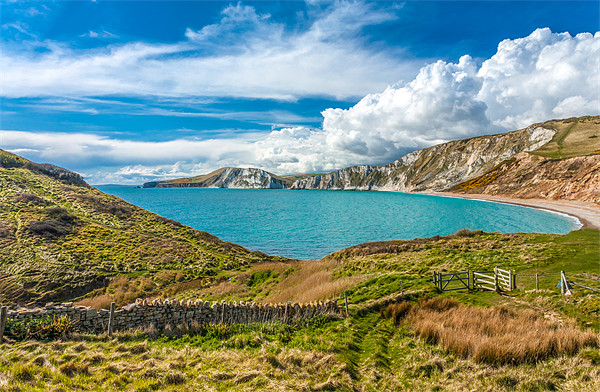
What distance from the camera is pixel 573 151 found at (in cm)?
13250

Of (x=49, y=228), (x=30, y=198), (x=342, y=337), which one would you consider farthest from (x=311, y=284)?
(x=30, y=198)

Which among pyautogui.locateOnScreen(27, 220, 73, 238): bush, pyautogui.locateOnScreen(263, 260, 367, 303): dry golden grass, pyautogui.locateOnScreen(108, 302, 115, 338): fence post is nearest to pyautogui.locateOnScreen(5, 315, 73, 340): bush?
pyautogui.locateOnScreen(108, 302, 115, 338): fence post

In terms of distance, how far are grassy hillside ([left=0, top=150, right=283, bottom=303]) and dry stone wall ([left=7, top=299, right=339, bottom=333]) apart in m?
11.1

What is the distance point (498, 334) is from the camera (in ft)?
33.7

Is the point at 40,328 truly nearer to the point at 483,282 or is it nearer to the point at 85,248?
the point at 483,282

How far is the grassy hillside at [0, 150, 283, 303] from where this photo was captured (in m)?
23.6

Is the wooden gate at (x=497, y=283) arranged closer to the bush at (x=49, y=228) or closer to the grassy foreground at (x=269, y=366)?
the grassy foreground at (x=269, y=366)

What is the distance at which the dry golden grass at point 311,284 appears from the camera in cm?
1936

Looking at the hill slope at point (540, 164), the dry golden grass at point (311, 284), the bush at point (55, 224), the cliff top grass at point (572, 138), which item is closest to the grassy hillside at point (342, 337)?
the dry golden grass at point (311, 284)

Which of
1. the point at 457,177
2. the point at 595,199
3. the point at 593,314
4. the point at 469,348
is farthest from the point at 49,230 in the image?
the point at 457,177

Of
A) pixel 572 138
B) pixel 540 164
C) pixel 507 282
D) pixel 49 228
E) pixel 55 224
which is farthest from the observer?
pixel 572 138

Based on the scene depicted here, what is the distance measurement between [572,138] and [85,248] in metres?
209

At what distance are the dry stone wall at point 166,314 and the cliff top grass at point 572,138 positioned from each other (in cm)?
15609

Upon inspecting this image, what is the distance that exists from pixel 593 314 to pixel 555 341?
13.9ft
